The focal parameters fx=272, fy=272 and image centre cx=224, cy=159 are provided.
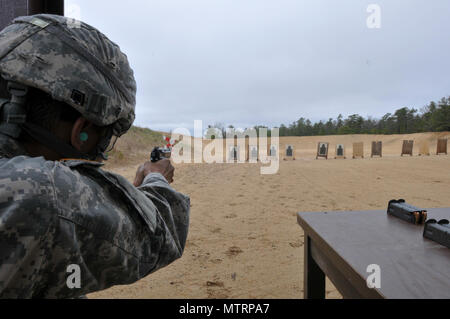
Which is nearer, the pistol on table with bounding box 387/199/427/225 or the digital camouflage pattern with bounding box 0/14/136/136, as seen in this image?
the digital camouflage pattern with bounding box 0/14/136/136

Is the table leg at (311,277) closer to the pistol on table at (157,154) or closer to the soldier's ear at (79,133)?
the pistol on table at (157,154)

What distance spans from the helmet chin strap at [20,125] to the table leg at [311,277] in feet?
3.86

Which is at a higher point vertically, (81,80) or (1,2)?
(1,2)

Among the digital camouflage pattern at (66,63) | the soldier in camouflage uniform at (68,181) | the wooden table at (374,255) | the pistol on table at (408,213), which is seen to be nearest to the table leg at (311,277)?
the wooden table at (374,255)

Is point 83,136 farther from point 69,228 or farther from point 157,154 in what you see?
point 157,154

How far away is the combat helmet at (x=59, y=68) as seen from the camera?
0.73m

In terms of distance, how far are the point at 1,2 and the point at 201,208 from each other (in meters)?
3.87

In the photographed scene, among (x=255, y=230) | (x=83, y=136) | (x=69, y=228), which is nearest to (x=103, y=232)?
(x=69, y=228)

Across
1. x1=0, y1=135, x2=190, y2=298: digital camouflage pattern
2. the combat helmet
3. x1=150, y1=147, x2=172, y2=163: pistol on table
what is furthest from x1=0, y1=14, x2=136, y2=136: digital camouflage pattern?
x1=150, y1=147, x2=172, y2=163: pistol on table

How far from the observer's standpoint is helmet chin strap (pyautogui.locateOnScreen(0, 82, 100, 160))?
714 mm

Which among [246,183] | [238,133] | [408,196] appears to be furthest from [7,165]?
[238,133]

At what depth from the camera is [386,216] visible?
1.43 metres

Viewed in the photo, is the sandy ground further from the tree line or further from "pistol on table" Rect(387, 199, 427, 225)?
the tree line
